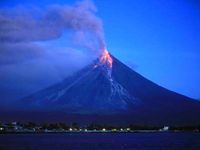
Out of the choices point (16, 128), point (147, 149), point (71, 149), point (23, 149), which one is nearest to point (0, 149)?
point (23, 149)

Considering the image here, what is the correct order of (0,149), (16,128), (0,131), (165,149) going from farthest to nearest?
(16,128), (0,131), (165,149), (0,149)

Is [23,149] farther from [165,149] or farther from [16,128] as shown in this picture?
[16,128]

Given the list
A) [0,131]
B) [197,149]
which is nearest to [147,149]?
[197,149]

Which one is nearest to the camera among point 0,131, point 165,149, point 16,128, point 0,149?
point 0,149

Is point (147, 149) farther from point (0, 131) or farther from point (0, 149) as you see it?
point (0, 131)

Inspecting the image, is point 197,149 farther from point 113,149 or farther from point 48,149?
point 48,149

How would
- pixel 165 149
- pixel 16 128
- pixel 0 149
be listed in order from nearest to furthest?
pixel 0 149, pixel 165 149, pixel 16 128

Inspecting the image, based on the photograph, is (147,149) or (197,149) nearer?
(197,149)

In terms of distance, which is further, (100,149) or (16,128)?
(16,128)

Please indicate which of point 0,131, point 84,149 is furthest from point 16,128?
point 84,149
